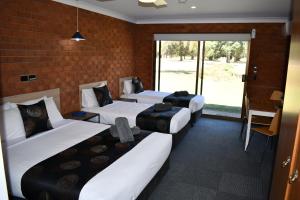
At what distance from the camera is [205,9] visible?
479 cm

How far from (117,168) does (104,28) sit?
12.7 feet

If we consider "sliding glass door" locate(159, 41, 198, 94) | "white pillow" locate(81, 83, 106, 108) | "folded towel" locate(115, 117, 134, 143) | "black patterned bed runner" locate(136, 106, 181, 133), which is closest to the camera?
"folded towel" locate(115, 117, 134, 143)

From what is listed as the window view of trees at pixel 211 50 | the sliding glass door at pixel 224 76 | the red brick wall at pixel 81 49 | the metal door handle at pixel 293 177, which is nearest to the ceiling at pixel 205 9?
the red brick wall at pixel 81 49

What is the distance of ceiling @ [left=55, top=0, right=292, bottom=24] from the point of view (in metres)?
4.17

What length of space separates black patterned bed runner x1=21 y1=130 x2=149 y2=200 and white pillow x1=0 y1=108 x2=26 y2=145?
0.75 metres

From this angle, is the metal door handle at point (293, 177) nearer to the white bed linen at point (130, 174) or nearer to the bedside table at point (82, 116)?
the white bed linen at point (130, 174)

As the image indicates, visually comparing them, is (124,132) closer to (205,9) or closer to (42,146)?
(42,146)

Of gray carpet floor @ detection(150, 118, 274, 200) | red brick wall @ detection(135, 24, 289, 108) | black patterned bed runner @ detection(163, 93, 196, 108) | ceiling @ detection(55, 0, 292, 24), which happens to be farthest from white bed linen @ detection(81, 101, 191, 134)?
red brick wall @ detection(135, 24, 289, 108)

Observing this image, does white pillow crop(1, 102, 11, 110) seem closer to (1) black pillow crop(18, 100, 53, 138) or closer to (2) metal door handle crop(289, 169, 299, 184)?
(1) black pillow crop(18, 100, 53, 138)

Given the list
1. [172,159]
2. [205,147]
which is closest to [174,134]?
[172,159]

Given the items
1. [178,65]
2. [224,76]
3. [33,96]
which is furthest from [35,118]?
[224,76]

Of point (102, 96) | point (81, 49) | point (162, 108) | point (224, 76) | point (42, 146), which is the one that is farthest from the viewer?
point (224, 76)

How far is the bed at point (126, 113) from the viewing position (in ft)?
12.7

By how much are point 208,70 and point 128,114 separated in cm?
338
